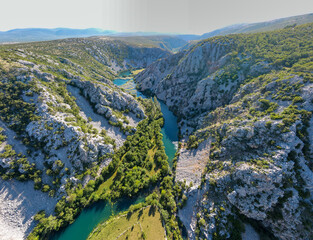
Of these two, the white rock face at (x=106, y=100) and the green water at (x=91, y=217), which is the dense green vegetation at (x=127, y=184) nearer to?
the green water at (x=91, y=217)

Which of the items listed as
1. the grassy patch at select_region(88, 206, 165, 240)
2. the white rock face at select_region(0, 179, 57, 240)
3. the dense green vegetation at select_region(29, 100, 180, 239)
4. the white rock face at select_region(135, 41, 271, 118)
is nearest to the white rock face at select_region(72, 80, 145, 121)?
the dense green vegetation at select_region(29, 100, 180, 239)

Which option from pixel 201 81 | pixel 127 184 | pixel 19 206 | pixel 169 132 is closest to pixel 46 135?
pixel 19 206

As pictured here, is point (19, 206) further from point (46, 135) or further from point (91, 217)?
point (46, 135)

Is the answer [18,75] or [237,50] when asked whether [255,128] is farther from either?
[18,75]

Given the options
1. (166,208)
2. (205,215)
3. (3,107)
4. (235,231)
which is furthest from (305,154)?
(3,107)

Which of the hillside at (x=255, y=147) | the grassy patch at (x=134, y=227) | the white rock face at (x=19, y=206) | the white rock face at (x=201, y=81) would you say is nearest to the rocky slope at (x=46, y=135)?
the white rock face at (x=19, y=206)

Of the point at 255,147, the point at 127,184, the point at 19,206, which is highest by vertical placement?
the point at 255,147

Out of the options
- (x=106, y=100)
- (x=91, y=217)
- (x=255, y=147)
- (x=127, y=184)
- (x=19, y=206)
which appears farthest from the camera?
(x=106, y=100)
